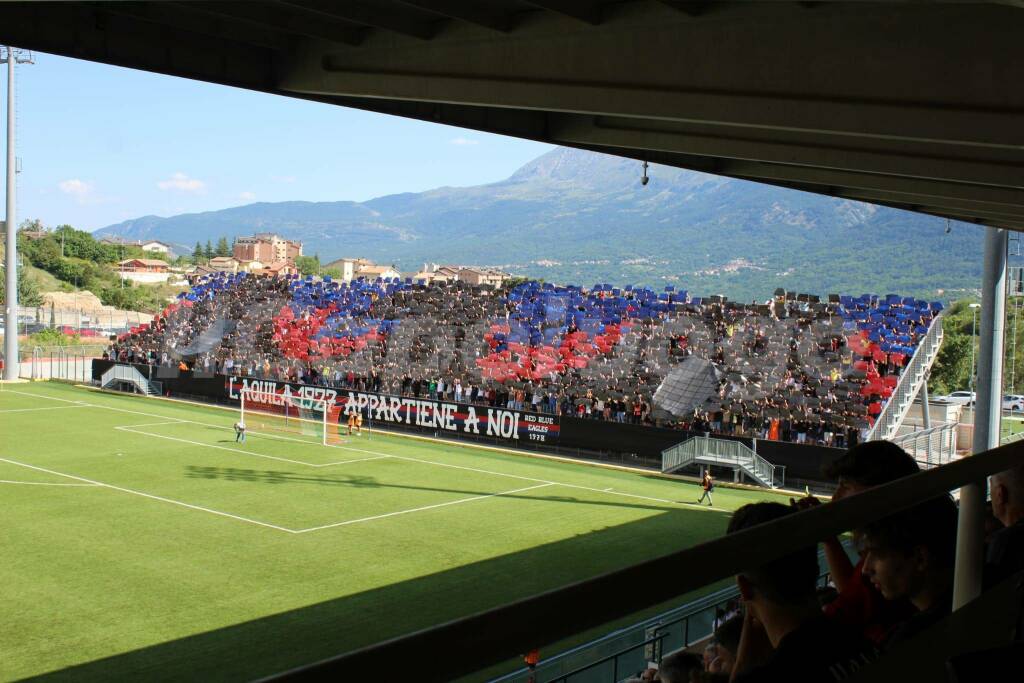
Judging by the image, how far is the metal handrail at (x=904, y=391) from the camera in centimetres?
2994

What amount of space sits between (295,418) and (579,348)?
11.2m

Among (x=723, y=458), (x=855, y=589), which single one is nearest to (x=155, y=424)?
(x=723, y=458)

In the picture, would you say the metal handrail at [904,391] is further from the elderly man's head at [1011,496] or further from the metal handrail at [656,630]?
the elderly man's head at [1011,496]

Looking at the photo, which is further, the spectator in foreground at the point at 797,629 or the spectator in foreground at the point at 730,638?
the spectator in foreground at the point at 730,638

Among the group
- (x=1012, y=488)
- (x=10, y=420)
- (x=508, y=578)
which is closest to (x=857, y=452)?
(x=1012, y=488)

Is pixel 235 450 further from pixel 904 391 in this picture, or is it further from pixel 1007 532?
pixel 1007 532

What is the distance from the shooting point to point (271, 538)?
71.7 ft

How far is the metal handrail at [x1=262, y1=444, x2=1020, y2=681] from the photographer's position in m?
1.13

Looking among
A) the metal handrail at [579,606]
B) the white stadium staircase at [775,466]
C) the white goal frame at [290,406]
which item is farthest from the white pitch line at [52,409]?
the metal handrail at [579,606]

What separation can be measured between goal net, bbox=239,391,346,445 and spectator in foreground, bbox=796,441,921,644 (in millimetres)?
32776

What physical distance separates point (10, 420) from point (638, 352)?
79.3 ft

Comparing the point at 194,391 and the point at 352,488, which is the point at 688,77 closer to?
the point at 352,488

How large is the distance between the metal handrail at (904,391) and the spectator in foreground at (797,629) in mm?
28478

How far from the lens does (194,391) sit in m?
46.6
